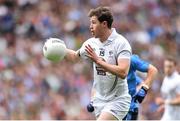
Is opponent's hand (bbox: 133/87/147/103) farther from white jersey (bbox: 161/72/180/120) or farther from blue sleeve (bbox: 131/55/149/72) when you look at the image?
white jersey (bbox: 161/72/180/120)

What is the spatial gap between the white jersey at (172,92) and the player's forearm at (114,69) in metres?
4.23

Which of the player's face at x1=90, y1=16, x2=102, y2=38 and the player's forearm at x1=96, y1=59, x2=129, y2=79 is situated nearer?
the player's forearm at x1=96, y1=59, x2=129, y2=79

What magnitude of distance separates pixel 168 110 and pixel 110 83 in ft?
13.5

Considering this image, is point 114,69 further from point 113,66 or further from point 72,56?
point 72,56

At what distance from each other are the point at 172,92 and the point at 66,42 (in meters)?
7.41

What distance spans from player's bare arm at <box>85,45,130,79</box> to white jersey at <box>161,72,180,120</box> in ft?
13.7

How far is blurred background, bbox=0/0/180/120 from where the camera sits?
61.0 feet

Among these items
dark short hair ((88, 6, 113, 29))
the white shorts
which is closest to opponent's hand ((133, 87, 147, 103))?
the white shorts

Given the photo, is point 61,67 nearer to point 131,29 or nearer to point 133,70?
point 131,29

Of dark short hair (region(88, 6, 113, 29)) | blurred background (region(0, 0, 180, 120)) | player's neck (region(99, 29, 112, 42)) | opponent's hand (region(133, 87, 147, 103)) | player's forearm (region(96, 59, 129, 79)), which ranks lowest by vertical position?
blurred background (region(0, 0, 180, 120))

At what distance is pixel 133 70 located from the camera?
37.3 ft

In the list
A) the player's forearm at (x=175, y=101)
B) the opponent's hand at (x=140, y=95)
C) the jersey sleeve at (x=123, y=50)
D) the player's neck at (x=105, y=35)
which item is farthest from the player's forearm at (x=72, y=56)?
the player's forearm at (x=175, y=101)

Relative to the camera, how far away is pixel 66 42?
68.5ft

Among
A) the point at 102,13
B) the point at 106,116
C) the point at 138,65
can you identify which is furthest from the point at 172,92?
the point at 102,13
